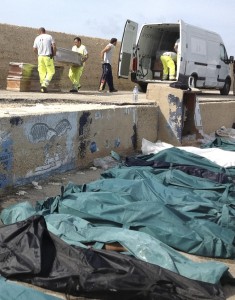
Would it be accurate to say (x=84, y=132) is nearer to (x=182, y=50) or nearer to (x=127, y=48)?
(x=182, y=50)

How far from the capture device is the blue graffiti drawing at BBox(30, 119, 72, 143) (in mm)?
5989

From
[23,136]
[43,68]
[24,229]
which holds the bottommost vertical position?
[24,229]

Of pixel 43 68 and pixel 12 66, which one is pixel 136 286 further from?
pixel 12 66

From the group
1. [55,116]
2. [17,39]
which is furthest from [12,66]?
[55,116]

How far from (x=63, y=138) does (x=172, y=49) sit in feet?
32.6

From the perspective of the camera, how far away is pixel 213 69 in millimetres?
16281

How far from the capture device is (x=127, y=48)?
14.5 metres

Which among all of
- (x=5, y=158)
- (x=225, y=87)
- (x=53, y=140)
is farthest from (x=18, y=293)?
(x=225, y=87)

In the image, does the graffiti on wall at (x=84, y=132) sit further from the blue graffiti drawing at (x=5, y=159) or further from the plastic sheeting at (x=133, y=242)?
the plastic sheeting at (x=133, y=242)

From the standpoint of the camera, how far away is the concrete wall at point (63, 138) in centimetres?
559

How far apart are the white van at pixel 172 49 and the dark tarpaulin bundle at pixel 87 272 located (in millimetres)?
10686

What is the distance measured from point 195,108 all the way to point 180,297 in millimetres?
7577

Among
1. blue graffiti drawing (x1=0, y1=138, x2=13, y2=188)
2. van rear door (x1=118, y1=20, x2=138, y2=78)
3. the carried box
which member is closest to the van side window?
van rear door (x1=118, y1=20, x2=138, y2=78)

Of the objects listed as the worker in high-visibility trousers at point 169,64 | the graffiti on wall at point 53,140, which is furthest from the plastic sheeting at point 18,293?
the worker in high-visibility trousers at point 169,64
